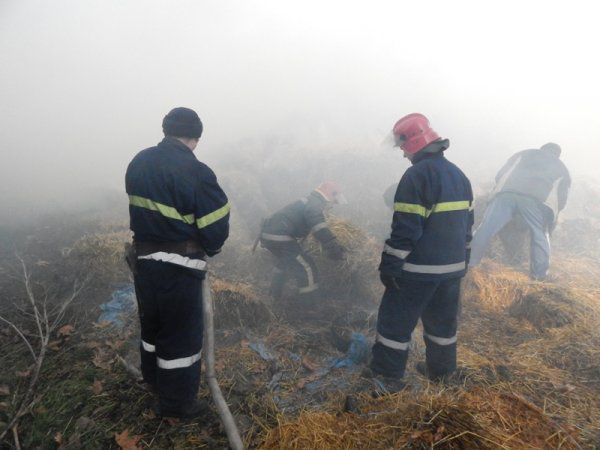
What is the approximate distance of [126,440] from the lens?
2598 mm

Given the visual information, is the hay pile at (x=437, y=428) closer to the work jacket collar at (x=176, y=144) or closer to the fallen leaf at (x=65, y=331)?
the work jacket collar at (x=176, y=144)

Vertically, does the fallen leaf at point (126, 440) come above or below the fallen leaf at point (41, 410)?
below

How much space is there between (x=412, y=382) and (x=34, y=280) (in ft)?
18.6

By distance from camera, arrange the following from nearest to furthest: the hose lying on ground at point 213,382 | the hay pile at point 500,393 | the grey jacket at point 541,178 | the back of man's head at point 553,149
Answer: the hay pile at point 500,393 → the hose lying on ground at point 213,382 → the grey jacket at point 541,178 → the back of man's head at point 553,149

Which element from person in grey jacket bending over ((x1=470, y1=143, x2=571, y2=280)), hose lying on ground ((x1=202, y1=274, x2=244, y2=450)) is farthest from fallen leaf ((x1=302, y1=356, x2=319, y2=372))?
person in grey jacket bending over ((x1=470, y1=143, x2=571, y2=280))

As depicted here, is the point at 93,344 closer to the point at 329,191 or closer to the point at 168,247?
the point at 168,247

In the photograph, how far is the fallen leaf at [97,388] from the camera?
308cm

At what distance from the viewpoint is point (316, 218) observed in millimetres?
5109

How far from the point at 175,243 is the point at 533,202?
20.8 feet

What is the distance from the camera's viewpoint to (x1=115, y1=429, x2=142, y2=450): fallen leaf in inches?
100

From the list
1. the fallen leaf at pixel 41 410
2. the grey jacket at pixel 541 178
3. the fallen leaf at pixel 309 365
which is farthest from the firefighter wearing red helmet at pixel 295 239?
the grey jacket at pixel 541 178

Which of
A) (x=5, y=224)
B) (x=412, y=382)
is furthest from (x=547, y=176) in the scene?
(x=5, y=224)

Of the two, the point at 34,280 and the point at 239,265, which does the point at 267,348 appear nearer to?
the point at 239,265

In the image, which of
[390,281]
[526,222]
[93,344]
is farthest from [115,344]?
[526,222]
